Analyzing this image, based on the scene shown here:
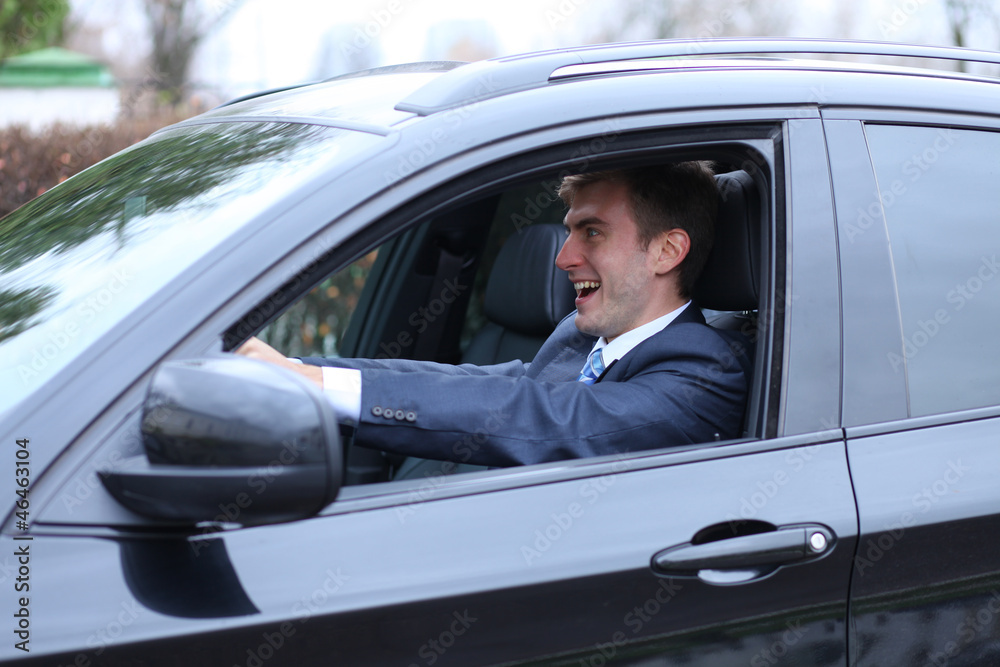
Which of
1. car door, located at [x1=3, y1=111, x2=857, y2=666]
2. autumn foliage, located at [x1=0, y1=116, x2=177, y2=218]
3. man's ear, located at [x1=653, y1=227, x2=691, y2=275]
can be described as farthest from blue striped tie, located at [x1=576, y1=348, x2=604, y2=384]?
autumn foliage, located at [x1=0, y1=116, x2=177, y2=218]

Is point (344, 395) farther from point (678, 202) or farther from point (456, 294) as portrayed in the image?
point (456, 294)

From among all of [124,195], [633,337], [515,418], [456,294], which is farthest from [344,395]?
[456,294]

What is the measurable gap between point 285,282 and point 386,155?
0.77 ft

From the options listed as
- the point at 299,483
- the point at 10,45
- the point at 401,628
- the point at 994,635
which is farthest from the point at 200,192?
the point at 10,45

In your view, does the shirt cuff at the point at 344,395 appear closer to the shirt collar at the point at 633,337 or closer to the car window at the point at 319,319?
the shirt collar at the point at 633,337

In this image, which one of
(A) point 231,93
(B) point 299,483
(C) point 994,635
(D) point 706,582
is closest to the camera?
(B) point 299,483

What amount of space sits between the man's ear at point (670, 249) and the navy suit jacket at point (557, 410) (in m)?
0.27

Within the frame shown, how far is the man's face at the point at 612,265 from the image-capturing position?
209 centimetres

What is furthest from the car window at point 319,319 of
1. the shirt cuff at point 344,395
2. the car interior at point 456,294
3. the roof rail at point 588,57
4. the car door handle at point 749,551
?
the car door handle at point 749,551

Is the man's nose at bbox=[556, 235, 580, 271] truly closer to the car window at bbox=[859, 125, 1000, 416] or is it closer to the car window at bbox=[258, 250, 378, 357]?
the car window at bbox=[859, 125, 1000, 416]

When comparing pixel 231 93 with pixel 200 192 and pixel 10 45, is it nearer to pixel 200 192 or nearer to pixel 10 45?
pixel 10 45

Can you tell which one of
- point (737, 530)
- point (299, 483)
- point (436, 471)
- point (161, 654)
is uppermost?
point (299, 483)

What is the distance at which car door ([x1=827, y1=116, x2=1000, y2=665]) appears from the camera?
1.41 meters

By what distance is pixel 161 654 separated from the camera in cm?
114
